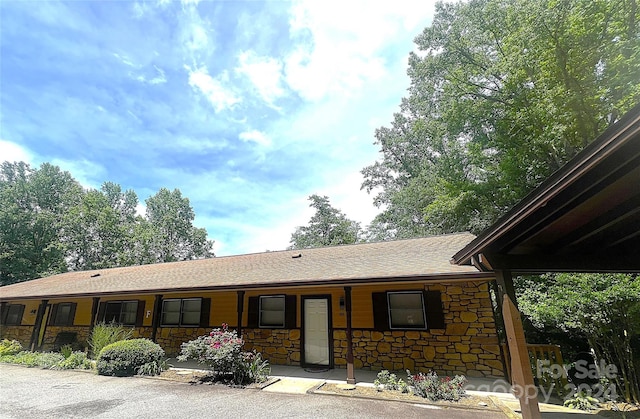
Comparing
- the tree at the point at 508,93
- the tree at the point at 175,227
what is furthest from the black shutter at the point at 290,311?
the tree at the point at 175,227

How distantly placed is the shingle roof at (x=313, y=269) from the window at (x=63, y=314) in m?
1.35

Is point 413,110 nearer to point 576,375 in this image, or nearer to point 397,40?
point 397,40

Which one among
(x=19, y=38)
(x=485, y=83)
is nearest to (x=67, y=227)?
(x=19, y=38)

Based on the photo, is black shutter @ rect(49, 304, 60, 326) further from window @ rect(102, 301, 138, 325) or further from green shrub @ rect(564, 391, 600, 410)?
green shrub @ rect(564, 391, 600, 410)

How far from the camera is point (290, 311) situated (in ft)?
29.4

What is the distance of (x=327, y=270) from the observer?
331 inches

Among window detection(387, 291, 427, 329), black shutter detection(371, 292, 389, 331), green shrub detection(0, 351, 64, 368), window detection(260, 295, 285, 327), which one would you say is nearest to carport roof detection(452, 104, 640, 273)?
window detection(387, 291, 427, 329)

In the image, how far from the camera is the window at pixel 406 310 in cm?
770

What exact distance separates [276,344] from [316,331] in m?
1.35

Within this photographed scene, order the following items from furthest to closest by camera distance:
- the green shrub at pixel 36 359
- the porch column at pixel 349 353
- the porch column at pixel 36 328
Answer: the porch column at pixel 36 328, the green shrub at pixel 36 359, the porch column at pixel 349 353

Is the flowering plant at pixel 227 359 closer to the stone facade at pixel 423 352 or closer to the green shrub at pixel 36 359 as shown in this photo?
the stone facade at pixel 423 352

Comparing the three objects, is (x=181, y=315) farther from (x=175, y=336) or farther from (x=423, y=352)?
(x=423, y=352)

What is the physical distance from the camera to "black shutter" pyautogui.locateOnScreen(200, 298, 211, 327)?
398 inches

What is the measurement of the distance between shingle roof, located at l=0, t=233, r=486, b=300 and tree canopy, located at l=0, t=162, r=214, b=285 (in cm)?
1670
